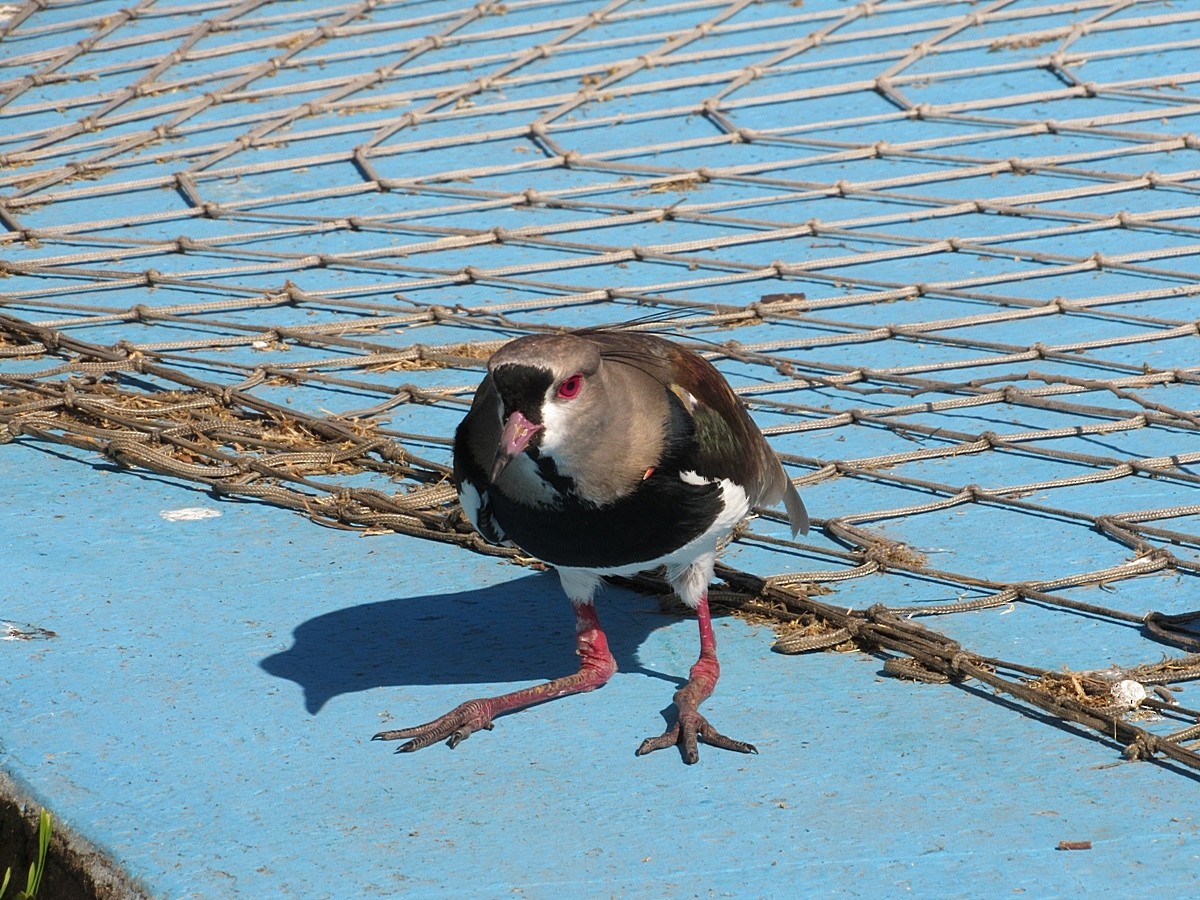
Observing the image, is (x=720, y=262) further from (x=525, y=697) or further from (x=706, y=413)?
(x=525, y=697)

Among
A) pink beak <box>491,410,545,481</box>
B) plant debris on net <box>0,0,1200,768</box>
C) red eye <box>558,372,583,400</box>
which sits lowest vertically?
plant debris on net <box>0,0,1200,768</box>

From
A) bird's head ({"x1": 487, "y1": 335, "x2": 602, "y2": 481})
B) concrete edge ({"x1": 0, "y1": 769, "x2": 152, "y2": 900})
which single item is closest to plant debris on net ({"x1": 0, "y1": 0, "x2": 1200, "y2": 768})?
bird's head ({"x1": 487, "y1": 335, "x2": 602, "y2": 481})

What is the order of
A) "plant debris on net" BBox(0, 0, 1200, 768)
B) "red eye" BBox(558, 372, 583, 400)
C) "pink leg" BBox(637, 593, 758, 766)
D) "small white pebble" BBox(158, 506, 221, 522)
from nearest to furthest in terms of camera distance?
"red eye" BBox(558, 372, 583, 400) → "pink leg" BBox(637, 593, 758, 766) → "plant debris on net" BBox(0, 0, 1200, 768) → "small white pebble" BBox(158, 506, 221, 522)

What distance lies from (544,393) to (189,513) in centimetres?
174

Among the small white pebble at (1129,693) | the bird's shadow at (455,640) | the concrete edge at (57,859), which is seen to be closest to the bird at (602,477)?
the bird's shadow at (455,640)

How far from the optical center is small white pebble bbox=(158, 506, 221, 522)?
4199 millimetres

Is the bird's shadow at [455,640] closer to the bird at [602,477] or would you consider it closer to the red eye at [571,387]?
the bird at [602,477]

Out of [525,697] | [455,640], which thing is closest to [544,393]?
[525,697]

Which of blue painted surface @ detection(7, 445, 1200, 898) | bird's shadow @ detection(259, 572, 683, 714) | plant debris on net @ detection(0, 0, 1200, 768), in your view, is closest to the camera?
blue painted surface @ detection(7, 445, 1200, 898)

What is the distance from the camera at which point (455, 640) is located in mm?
3613

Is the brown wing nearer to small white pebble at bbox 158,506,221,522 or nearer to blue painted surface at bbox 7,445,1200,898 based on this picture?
blue painted surface at bbox 7,445,1200,898

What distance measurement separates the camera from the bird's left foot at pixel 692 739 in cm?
311

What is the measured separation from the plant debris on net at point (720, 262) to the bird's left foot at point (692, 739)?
1.52 ft

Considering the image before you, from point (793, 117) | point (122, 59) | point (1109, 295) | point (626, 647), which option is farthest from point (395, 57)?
point (626, 647)
